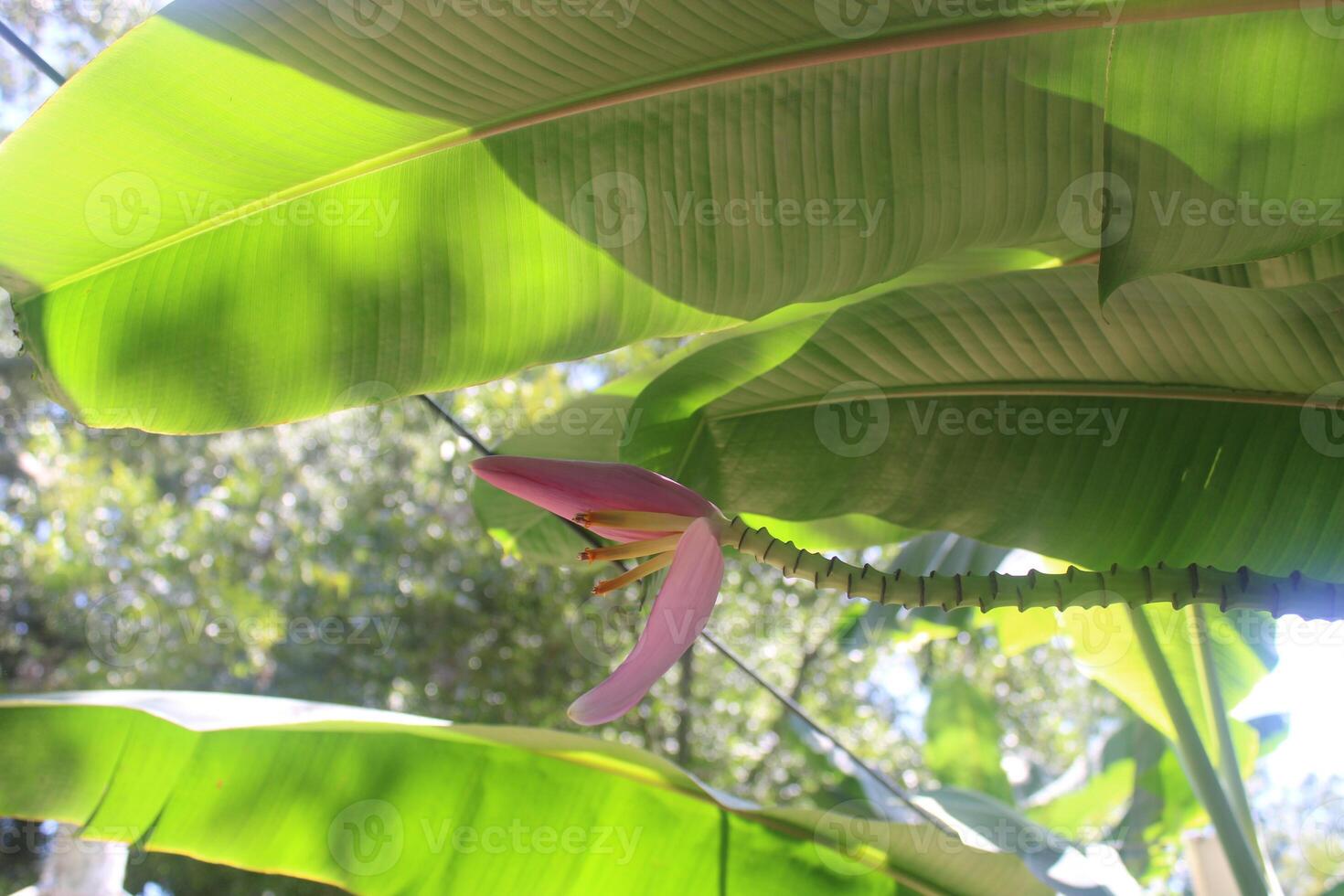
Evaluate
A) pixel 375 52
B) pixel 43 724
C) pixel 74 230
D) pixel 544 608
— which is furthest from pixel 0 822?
pixel 375 52

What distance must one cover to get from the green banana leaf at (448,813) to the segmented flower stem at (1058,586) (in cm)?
48

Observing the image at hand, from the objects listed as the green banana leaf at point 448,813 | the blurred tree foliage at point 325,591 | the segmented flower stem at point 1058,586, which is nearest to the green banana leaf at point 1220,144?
the segmented flower stem at point 1058,586

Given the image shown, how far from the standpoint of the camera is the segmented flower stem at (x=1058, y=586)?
1.55 feet

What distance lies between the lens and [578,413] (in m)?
1.23

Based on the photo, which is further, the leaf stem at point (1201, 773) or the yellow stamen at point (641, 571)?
the leaf stem at point (1201, 773)

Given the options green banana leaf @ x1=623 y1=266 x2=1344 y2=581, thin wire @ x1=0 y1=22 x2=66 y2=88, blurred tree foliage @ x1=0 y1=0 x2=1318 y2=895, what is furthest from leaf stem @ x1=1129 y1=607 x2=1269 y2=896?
blurred tree foliage @ x1=0 y1=0 x2=1318 y2=895

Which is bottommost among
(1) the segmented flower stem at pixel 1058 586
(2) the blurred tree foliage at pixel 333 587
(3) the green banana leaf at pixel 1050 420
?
(2) the blurred tree foliage at pixel 333 587

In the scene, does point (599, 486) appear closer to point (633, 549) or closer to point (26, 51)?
point (633, 549)

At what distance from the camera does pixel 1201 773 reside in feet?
3.69

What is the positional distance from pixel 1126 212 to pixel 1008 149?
0.21 metres

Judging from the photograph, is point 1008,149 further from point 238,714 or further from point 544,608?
point 544,608

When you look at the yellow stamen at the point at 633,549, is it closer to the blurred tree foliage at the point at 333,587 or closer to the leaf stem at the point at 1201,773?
the leaf stem at the point at 1201,773

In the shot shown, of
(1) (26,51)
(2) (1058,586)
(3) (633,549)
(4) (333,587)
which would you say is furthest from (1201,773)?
(4) (333,587)

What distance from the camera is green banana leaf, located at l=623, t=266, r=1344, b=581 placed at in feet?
2.44
